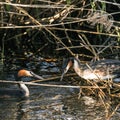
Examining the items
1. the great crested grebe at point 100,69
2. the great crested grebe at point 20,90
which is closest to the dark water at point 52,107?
the great crested grebe at point 20,90

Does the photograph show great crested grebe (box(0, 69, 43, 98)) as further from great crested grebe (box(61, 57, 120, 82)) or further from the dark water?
great crested grebe (box(61, 57, 120, 82))

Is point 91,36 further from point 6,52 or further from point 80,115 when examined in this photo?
point 80,115

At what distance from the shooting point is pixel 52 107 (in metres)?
7.65

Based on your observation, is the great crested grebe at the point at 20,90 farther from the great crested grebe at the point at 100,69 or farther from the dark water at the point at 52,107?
the great crested grebe at the point at 100,69

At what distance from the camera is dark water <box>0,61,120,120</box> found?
7.23m

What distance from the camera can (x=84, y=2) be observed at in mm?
9758

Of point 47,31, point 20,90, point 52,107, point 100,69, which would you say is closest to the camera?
point 52,107

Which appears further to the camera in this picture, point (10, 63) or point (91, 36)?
point (91, 36)

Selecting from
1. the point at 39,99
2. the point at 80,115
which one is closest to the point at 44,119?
the point at 80,115

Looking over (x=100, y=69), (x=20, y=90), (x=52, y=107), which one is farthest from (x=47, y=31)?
(x=52, y=107)

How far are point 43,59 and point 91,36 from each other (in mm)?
1298

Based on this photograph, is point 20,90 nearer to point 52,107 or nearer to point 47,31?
point 52,107

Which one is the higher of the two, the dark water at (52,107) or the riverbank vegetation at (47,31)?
the riverbank vegetation at (47,31)

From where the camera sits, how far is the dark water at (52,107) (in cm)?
723
